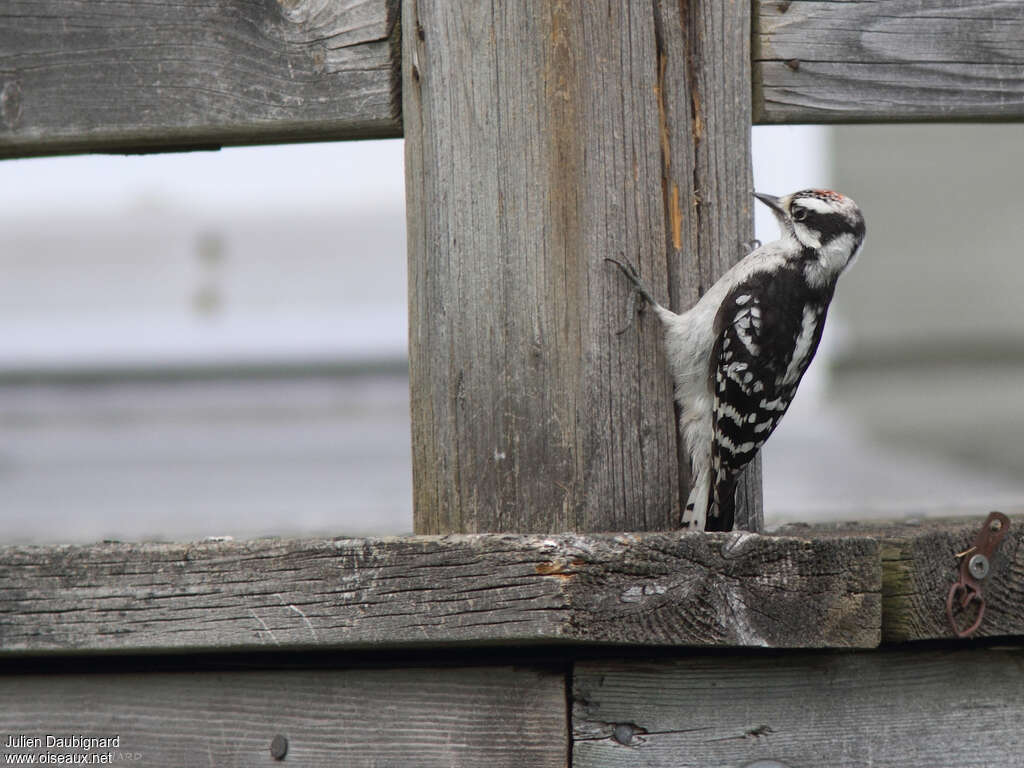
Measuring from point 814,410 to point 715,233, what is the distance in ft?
26.5

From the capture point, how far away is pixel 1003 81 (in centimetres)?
246

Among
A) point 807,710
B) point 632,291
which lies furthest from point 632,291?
point 807,710

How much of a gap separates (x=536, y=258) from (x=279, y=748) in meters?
0.95

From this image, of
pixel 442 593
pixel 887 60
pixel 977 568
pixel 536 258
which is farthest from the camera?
pixel 887 60

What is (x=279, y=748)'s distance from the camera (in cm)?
215

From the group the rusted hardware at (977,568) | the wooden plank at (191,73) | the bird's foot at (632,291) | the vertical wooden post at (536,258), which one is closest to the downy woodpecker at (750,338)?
the bird's foot at (632,291)

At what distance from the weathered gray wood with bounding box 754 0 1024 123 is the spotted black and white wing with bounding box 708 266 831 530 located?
0.63 metres

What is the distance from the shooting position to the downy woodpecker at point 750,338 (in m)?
2.61

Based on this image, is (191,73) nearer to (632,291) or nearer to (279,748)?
(632,291)

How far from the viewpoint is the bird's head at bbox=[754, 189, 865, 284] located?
3906 millimetres

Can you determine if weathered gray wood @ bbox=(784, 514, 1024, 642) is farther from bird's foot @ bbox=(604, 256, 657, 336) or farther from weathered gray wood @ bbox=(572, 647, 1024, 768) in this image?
bird's foot @ bbox=(604, 256, 657, 336)

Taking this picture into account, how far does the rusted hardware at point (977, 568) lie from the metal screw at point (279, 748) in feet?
3.66

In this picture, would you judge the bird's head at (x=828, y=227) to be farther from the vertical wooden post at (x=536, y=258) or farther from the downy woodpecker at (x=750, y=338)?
the vertical wooden post at (x=536, y=258)

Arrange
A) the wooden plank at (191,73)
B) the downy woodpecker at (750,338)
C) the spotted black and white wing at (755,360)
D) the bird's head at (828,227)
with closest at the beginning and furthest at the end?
the wooden plank at (191,73)
the downy woodpecker at (750,338)
the spotted black and white wing at (755,360)
the bird's head at (828,227)
